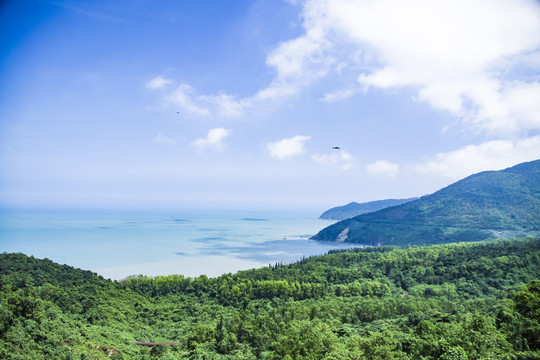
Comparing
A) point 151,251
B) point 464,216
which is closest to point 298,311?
point 151,251

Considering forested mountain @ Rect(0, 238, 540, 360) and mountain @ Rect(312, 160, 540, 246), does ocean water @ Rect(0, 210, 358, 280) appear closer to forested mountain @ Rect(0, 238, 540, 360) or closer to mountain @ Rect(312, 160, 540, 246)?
forested mountain @ Rect(0, 238, 540, 360)

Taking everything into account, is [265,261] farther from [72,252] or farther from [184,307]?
[72,252]

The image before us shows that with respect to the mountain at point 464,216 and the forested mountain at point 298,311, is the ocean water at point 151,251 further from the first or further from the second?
the mountain at point 464,216

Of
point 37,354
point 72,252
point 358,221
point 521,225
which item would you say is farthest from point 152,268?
point 521,225

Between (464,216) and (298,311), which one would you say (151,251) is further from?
(464,216)

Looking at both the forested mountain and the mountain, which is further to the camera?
the mountain

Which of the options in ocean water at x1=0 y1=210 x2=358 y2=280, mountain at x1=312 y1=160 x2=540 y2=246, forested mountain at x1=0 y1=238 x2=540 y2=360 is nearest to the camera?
forested mountain at x1=0 y1=238 x2=540 y2=360

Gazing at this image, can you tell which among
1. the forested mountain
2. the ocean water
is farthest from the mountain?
the forested mountain
